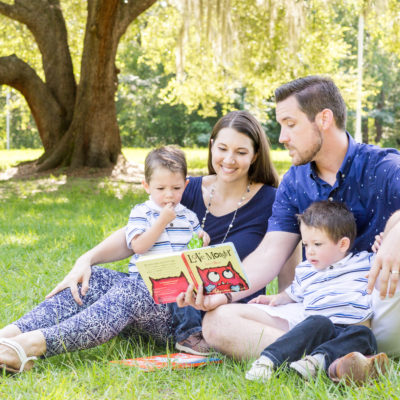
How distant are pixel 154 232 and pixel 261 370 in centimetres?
101

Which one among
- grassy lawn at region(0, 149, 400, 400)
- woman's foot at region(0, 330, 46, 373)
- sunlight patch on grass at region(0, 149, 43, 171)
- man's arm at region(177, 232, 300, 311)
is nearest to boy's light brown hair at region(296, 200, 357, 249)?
man's arm at region(177, 232, 300, 311)

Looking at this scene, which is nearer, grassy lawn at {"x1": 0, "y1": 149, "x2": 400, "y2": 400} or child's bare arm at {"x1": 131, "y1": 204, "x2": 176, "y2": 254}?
grassy lawn at {"x1": 0, "y1": 149, "x2": 400, "y2": 400}

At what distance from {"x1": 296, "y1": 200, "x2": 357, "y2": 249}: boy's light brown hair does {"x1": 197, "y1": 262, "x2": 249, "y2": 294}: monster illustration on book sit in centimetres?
47

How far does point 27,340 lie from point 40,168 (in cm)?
899

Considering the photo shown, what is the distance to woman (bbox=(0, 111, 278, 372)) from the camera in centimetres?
279

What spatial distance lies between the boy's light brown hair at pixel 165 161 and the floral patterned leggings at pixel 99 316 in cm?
60

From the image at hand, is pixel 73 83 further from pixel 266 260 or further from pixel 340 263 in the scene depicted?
pixel 340 263

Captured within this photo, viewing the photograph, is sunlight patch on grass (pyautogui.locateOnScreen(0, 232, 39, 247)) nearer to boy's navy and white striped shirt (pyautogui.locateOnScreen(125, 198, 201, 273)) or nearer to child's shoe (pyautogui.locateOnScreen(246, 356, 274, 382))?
boy's navy and white striped shirt (pyautogui.locateOnScreen(125, 198, 201, 273))

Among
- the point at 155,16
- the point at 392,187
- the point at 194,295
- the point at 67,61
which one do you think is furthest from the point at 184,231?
the point at 155,16

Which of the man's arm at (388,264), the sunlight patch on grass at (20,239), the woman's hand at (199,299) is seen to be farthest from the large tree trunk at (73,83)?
the man's arm at (388,264)

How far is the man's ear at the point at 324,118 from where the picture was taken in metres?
2.96

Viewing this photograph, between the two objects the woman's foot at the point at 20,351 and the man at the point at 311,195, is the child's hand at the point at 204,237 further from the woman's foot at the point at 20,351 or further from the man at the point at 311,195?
the woman's foot at the point at 20,351

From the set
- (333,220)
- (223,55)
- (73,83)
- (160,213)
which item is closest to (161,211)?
(160,213)

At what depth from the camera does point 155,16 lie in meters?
16.3
